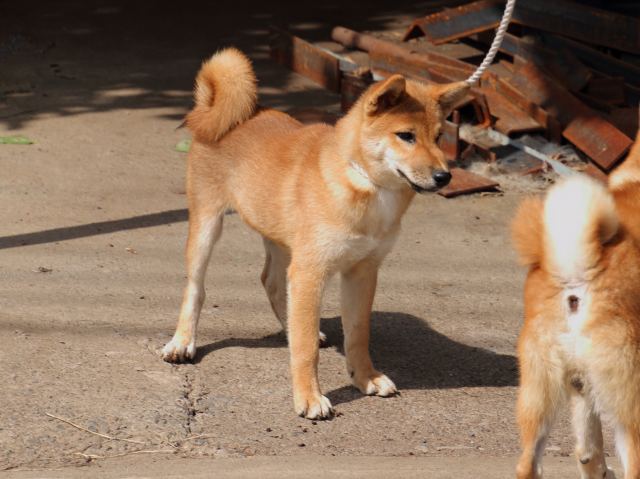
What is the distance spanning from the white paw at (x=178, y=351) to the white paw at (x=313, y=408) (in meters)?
0.70

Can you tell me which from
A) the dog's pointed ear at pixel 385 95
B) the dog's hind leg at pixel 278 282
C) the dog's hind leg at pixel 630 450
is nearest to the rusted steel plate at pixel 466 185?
the dog's hind leg at pixel 278 282

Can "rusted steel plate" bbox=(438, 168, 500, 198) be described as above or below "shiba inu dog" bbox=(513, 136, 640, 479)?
below

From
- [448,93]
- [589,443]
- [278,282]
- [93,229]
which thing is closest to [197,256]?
[278,282]

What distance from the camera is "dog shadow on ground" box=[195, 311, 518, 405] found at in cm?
518

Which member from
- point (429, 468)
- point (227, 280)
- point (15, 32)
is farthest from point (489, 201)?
point (15, 32)

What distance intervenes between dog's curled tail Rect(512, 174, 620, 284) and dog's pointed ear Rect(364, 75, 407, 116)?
49.1 inches

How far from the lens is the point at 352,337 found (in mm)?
5055

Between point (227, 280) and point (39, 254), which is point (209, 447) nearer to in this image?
point (227, 280)

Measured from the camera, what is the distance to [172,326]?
5.60 metres

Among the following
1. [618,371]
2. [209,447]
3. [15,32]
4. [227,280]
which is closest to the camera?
[618,371]

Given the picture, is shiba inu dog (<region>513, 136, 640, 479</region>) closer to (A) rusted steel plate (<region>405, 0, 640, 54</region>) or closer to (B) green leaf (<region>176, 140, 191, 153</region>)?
(B) green leaf (<region>176, 140, 191, 153</region>)

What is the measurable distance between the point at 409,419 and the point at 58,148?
14.1 feet

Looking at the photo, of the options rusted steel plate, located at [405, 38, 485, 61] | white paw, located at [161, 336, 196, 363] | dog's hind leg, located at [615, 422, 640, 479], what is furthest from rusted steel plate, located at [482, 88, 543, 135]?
dog's hind leg, located at [615, 422, 640, 479]

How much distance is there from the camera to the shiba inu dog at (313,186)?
4.70 metres
